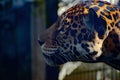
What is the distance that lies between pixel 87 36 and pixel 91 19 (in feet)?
0.25

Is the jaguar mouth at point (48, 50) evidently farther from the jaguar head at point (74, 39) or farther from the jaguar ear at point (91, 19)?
the jaguar ear at point (91, 19)

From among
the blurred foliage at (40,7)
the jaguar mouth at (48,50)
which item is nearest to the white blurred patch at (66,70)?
the blurred foliage at (40,7)

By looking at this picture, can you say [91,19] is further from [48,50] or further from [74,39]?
[48,50]

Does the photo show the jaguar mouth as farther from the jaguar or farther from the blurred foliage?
the blurred foliage

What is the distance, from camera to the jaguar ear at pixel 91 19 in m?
1.54

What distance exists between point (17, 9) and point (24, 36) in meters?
0.29

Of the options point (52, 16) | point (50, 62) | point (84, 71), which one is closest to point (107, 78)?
point (84, 71)

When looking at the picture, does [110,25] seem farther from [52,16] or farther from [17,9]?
[17,9]

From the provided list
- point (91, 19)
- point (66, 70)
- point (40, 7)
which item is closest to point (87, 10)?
point (91, 19)

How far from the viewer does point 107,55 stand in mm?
1562

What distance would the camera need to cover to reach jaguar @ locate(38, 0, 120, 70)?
1.54 meters

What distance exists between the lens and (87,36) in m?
1.57

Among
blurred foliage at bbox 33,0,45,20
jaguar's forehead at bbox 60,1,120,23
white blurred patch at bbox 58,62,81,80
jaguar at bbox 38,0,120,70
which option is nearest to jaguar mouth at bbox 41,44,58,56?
jaguar at bbox 38,0,120,70

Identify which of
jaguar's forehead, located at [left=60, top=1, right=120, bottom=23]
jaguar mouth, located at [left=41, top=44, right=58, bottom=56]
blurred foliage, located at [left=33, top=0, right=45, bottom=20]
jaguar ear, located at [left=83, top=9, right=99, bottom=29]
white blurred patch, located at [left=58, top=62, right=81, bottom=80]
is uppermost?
blurred foliage, located at [left=33, top=0, right=45, bottom=20]
